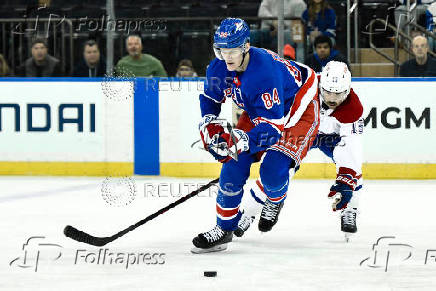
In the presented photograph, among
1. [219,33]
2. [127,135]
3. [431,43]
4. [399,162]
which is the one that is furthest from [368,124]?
[219,33]

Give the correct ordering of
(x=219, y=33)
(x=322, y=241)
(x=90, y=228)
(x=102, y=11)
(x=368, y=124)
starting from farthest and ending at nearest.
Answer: (x=102, y=11), (x=368, y=124), (x=90, y=228), (x=322, y=241), (x=219, y=33)

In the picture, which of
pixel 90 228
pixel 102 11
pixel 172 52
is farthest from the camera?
pixel 102 11

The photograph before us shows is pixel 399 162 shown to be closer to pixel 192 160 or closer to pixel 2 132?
pixel 192 160

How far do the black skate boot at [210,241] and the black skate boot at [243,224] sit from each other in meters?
0.37

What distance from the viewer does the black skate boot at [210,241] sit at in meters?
5.15

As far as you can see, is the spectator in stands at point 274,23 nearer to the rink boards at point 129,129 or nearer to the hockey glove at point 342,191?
the rink boards at point 129,129

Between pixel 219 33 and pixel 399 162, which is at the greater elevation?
pixel 219 33

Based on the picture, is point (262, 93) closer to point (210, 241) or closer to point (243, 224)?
point (210, 241)

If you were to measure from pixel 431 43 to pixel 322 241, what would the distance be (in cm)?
492

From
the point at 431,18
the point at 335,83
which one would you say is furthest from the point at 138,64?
the point at 335,83

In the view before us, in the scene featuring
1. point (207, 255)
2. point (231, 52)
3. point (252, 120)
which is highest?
point (231, 52)

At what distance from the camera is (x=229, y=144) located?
4785mm

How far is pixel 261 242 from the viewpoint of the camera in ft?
18.1

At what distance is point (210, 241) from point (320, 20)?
5.00 meters
